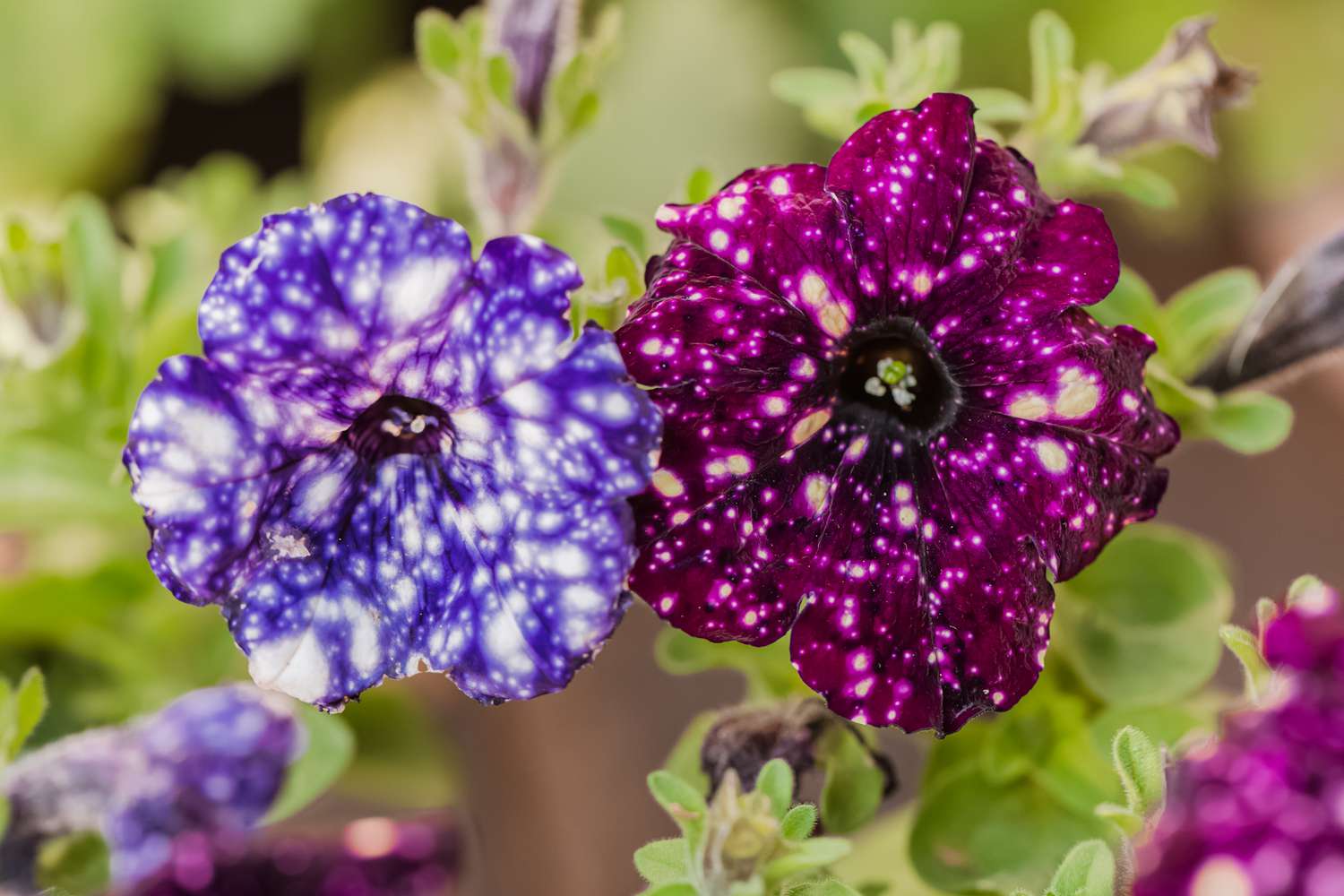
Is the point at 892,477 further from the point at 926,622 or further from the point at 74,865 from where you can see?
the point at 74,865

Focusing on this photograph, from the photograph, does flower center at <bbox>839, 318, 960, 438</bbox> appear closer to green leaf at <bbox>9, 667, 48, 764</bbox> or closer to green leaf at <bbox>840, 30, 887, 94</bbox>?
green leaf at <bbox>840, 30, 887, 94</bbox>

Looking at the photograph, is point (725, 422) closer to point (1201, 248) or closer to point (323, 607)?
point (323, 607)

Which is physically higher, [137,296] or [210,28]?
[210,28]

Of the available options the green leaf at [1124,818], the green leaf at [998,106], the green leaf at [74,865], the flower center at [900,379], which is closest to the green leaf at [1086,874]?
the green leaf at [1124,818]

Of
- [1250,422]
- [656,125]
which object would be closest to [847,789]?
[1250,422]

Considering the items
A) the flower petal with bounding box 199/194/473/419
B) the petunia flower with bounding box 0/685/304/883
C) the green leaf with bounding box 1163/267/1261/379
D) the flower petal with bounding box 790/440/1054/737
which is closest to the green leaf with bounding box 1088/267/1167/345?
the green leaf with bounding box 1163/267/1261/379

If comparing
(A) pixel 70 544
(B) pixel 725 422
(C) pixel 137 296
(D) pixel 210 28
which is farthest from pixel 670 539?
(D) pixel 210 28

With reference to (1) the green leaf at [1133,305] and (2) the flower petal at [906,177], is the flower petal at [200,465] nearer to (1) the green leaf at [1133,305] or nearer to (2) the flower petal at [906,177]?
(2) the flower petal at [906,177]
